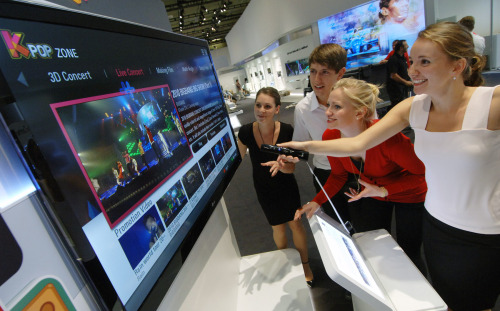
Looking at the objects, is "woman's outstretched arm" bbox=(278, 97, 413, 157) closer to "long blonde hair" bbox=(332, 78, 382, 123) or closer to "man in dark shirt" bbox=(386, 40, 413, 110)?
"long blonde hair" bbox=(332, 78, 382, 123)

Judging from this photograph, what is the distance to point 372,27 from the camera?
22.3 ft

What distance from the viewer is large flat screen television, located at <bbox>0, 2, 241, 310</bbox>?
46 centimetres

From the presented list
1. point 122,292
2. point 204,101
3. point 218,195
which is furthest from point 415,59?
point 122,292

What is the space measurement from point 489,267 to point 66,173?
162 cm

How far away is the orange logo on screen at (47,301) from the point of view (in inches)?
15.7

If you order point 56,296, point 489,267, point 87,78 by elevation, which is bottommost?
point 489,267

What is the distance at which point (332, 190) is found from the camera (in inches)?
64.9

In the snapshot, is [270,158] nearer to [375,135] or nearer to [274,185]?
[274,185]

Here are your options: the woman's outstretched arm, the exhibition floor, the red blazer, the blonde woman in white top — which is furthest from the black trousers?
the exhibition floor

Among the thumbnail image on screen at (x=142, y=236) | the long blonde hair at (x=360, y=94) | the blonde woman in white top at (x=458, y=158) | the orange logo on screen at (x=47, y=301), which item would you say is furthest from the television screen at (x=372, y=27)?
the orange logo on screen at (x=47, y=301)

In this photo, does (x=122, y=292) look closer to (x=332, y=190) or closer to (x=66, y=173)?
(x=66, y=173)

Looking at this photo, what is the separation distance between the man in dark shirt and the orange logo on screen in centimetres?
544

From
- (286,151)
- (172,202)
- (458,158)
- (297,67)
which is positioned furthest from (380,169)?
(297,67)

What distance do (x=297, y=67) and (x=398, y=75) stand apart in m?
6.60
